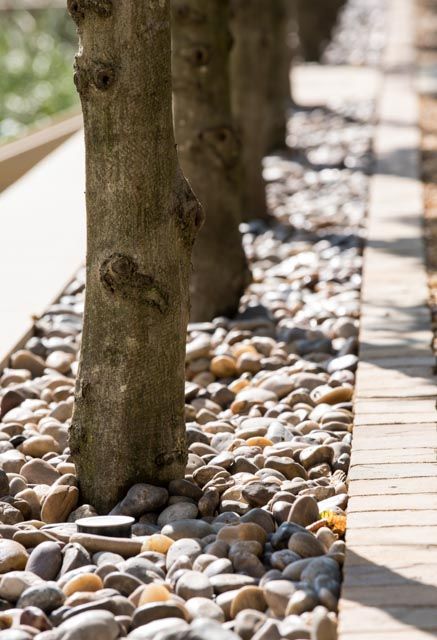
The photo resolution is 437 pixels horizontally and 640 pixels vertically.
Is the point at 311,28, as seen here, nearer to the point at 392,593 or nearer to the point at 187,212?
the point at 187,212

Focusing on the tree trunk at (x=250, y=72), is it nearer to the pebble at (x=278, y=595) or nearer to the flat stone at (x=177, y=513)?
the flat stone at (x=177, y=513)

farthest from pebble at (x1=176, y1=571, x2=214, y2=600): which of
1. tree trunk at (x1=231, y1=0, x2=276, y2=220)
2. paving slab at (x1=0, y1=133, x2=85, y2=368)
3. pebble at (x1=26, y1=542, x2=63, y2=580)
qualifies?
tree trunk at (x1=231, y1=0, x2=276, y2=220)

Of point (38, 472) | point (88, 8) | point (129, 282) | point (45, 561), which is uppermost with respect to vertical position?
point (88, 8)

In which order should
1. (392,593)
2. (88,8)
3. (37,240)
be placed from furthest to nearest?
(37,240), (88,8), (392,593)

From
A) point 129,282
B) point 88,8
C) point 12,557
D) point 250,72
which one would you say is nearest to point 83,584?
point 12,557

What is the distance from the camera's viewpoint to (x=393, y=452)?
130 inches

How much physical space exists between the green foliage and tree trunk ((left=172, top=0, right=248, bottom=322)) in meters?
4.54

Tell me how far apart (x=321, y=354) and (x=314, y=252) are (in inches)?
77.8

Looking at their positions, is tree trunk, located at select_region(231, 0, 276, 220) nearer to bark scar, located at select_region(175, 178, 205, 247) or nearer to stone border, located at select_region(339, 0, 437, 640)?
stone border, located at select_region(339, 0, 437, 640)

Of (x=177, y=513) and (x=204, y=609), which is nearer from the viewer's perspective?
(x=204, y=609)

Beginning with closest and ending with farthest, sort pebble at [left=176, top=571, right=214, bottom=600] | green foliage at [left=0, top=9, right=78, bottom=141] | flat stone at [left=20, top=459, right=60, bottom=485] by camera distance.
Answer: pebble at [left=176, top=571, right=214, bottom=600] → flat stone at [left=20, top=459, right=60, bottom=485] → green foliage at [left=0, top=9, right=78, bottom=141]

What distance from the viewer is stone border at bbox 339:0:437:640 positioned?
243cm

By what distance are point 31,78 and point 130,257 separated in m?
9.06

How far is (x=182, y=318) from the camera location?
320 cm
